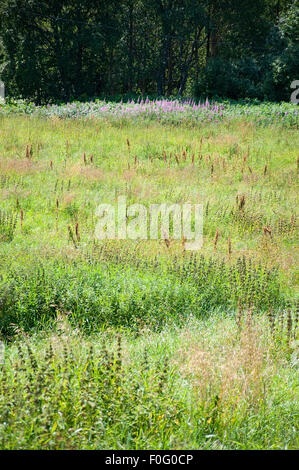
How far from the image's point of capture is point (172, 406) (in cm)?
290

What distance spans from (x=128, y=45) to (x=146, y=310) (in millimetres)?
31583

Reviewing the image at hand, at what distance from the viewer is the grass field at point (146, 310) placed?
112 inches

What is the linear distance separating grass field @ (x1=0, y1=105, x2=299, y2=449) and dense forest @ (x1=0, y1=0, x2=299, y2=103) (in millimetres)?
18202

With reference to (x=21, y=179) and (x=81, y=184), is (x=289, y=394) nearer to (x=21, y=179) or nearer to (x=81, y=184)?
(x=81, y=184)

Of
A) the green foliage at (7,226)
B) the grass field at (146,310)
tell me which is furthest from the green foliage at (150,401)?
the green foliage at (7,226)

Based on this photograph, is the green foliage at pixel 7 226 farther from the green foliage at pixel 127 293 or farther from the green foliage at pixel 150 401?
the green foliage at pixel 150 401

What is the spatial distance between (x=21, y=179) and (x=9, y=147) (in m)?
2.34

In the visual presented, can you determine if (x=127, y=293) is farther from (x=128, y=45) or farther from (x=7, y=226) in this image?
(x=128, y=45)

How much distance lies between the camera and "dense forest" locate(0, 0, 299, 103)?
2655cm

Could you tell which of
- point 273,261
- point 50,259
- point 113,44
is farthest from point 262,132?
point 113,44

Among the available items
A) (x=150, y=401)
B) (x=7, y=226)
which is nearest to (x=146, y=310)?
(x=150, y=401)

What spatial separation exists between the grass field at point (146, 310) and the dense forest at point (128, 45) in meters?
18.2

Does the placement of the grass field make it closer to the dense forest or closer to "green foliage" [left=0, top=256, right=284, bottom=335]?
"green foliage" [left=0, top=256, right=284, bottom=335]

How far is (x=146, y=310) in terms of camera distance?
182 inches
